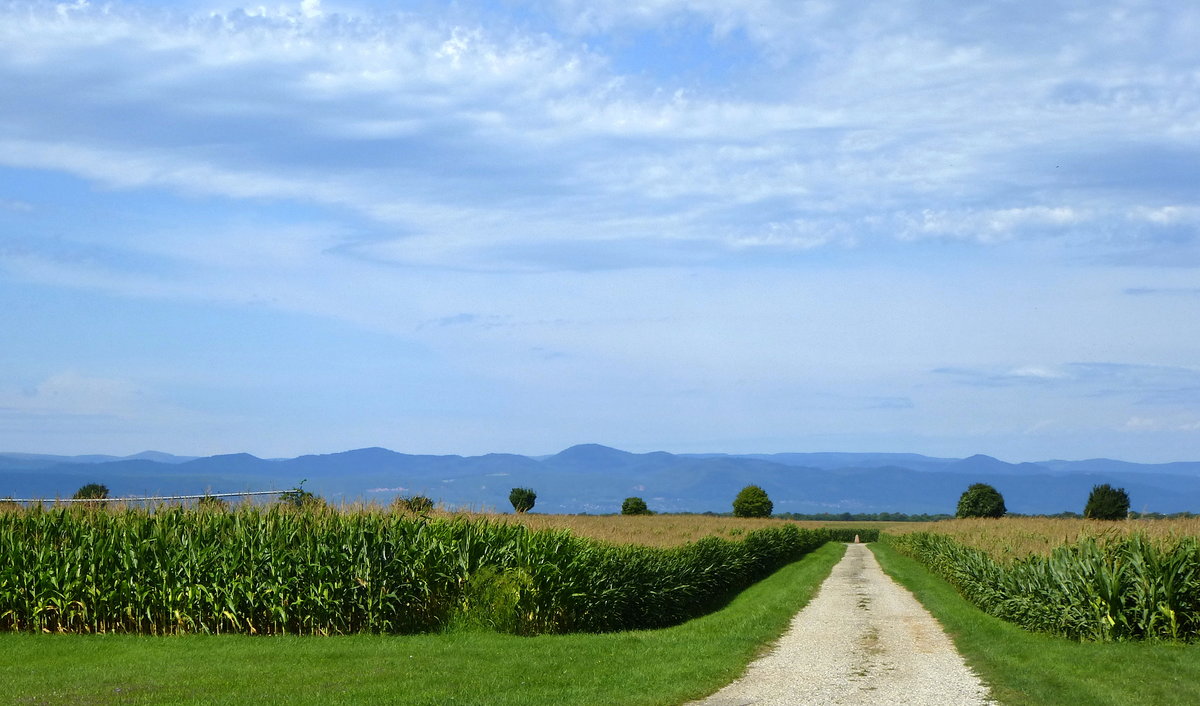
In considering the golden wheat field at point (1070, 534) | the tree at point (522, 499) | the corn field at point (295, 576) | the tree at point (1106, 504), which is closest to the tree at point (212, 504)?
the corn field at point (295, 576)

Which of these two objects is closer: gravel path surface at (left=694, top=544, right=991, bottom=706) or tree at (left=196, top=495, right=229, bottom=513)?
gravel path surface at (left=694, top=544, right=991, bottom=706)

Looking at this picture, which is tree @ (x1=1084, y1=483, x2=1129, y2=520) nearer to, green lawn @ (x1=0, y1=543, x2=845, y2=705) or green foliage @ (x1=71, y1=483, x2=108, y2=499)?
green lawn @ (x1=0, y1=543, x2=845, y2=705)

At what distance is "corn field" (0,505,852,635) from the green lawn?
865mm

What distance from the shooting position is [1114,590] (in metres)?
18.8

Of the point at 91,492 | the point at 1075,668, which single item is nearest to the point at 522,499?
the point at 91,492

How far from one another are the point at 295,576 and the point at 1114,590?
617 inches

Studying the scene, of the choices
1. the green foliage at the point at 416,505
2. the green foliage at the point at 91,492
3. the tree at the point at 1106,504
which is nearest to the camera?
the green foliage at the point at 416,505

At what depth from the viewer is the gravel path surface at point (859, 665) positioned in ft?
44.7

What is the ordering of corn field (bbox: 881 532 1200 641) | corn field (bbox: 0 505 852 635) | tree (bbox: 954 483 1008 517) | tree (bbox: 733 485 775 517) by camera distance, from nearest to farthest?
corn field (bbox: 881 532 1200 641) → corn field (bbox: 0 505 852 635) → tree (bbox: 733 485 775 517) → tree (bbox: 954 483 1008 517)

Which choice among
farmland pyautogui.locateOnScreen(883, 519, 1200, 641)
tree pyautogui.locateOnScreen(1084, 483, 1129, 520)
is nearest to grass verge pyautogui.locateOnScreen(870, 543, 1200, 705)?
farmland pyautogui.locateOnScreen(883, 519, 1200, 641)

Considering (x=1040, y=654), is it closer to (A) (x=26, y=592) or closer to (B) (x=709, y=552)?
(B) (x=709, y=552)

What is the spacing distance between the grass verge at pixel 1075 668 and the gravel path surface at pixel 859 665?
455 mm

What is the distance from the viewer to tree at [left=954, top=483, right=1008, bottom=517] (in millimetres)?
76500

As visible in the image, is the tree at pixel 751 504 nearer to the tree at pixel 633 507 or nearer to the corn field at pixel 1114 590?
the tree at pixel 633 507
